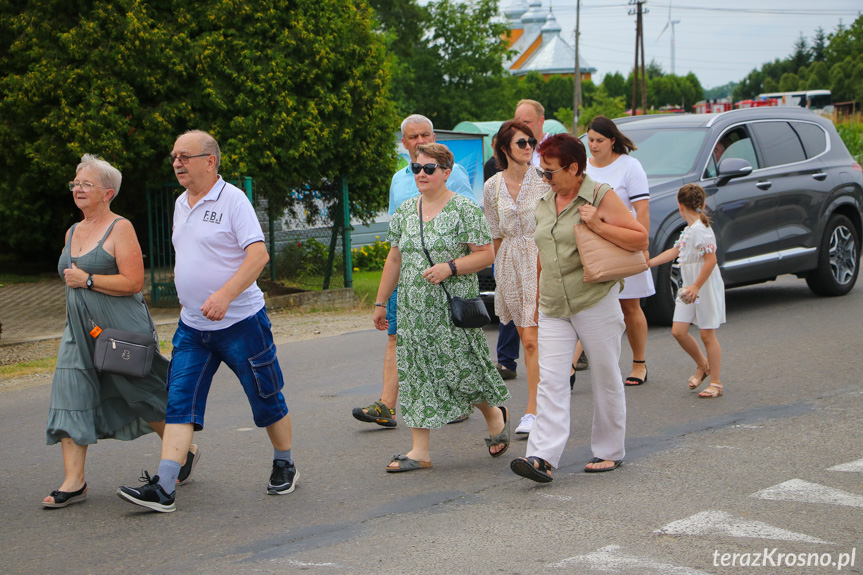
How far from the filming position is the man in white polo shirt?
496 centimetres

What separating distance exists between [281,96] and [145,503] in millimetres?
9119

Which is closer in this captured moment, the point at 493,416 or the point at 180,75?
the point at 493,416

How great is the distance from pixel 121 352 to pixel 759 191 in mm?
7562

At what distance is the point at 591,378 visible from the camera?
5316 mm

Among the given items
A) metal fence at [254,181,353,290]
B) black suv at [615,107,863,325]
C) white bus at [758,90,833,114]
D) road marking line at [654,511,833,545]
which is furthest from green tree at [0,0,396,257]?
white bus at [758,90,833,114]

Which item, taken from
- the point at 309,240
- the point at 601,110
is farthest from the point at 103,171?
the point at 601,110

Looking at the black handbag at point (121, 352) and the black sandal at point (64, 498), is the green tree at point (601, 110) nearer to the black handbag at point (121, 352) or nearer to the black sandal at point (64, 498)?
the black handbag at point (121, 352)

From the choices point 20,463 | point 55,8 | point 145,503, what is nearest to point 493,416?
point 145,503

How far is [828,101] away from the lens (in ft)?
224

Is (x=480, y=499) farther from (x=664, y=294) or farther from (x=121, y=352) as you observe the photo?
(x=664, y=294)

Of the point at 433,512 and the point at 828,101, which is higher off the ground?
the point at 828,101

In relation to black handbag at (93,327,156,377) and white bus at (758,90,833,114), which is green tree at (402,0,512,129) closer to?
white bus at (758,90,833,114)

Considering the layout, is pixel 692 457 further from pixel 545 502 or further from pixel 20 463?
pixel 20 463

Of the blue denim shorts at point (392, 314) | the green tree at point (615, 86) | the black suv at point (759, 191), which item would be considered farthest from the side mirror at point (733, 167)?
the green tree at point (615, 86)
